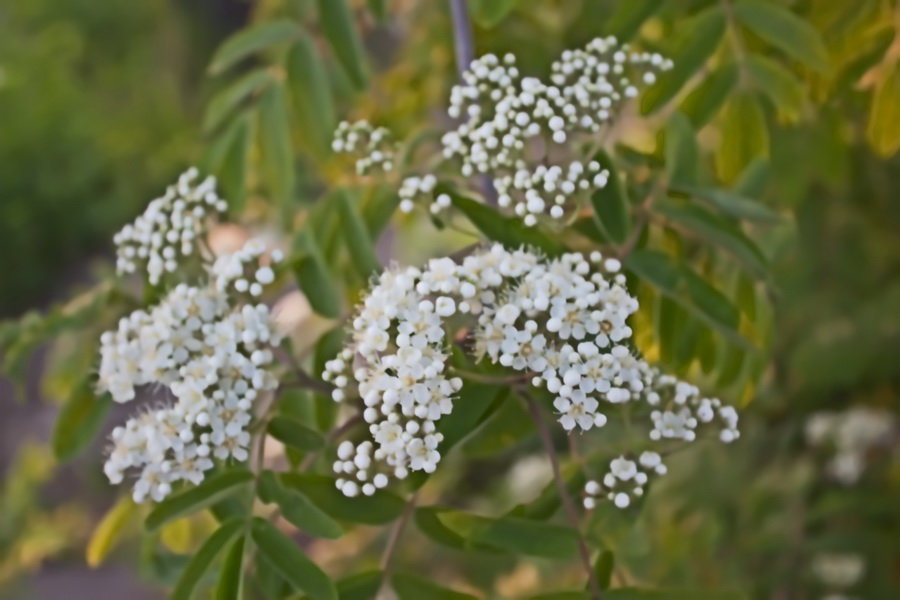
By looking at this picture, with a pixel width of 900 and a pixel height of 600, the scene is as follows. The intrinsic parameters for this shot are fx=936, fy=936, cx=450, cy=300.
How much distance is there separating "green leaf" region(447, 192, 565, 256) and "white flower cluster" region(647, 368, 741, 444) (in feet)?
0.46

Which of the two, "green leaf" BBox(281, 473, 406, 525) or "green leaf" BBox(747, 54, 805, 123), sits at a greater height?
"green leaf" BBox(747, 54, 805, 123)

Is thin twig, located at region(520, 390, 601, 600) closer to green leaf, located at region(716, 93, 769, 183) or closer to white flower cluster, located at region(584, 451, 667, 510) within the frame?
white flower cluster, located at region(584, 451, 667, 510)

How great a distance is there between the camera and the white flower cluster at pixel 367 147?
966 mm

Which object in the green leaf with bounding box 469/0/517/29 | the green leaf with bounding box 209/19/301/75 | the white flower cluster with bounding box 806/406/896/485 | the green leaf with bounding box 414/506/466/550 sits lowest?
the white flower cluster with bounding box 806/406/896/485

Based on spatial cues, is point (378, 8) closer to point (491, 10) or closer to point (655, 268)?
point (491, 10)

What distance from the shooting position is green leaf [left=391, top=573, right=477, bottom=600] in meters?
0.82

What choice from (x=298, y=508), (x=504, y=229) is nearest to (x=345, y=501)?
(x=298, y=508)

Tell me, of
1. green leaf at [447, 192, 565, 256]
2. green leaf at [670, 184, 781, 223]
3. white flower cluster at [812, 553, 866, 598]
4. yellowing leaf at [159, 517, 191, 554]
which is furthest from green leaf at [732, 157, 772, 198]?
white flower cluster at [812, 553, 866, 598]

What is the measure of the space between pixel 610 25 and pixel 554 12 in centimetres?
63

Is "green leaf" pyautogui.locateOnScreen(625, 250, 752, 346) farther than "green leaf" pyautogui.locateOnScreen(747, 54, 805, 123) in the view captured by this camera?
No

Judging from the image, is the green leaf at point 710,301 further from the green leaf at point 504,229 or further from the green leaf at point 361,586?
the green leaf at point 361,586

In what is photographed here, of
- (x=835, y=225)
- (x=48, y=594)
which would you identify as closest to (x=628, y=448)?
(x=835, y=225)

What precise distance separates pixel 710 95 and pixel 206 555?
2.38ft

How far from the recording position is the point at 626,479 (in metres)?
0.77
